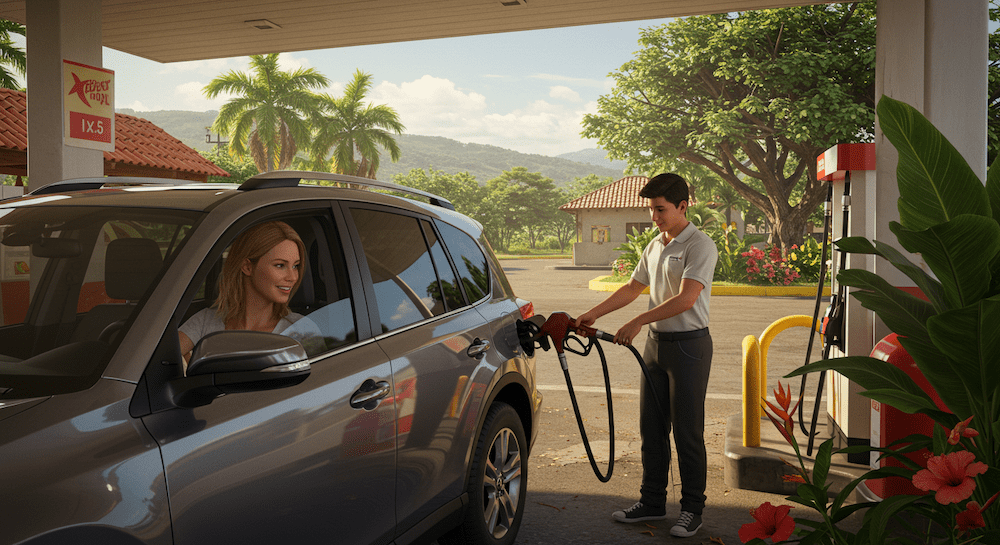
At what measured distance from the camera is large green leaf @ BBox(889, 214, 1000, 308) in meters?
2.03

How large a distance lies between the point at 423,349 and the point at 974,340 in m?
1.90

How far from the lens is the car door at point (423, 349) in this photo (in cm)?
291

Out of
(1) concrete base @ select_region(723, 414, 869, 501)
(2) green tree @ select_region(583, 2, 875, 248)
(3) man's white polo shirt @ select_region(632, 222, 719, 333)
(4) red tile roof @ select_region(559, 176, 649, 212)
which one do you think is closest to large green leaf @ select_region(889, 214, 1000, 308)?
(3) man's white polo shirt @ select_region(632, 222, 719, 333)

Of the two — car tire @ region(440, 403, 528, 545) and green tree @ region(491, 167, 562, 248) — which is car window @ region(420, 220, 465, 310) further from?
green tree @ region(491, 167, 562, 248)

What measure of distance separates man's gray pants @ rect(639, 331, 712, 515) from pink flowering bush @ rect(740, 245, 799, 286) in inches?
766

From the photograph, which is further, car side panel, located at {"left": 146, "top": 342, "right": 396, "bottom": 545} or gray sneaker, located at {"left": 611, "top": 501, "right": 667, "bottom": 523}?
gray sneaker, located at {"left": 611, "top": 501, "right": 667, "bottom": 523}

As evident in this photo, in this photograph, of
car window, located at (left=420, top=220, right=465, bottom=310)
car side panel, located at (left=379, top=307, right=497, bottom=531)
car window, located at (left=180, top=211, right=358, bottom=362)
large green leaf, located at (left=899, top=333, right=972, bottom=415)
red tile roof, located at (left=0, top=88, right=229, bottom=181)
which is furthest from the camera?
red tile roof, located at (left=0, top=88, right=229, bottom=181)

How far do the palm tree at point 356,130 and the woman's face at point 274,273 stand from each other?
52.1m

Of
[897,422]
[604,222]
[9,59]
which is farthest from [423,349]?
[604,222]

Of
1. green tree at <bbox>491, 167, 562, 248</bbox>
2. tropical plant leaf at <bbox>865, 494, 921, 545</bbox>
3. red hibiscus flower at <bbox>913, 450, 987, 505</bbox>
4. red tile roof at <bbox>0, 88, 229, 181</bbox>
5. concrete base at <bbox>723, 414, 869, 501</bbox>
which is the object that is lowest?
concrete base at <bbox>723, 414, 869, 501</bbox>

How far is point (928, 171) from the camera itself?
227cm

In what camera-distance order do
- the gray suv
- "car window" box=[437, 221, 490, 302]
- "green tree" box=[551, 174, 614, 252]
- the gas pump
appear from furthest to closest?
"green tree" box=[551, 174, 614, 252] → the gas pump → "car window" box=[437, 221, 490, 302] → the gray suv

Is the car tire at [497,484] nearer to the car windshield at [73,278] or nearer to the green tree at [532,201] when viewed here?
the car windshield at [73,278]

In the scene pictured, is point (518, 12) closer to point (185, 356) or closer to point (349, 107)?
point (185, 356)
